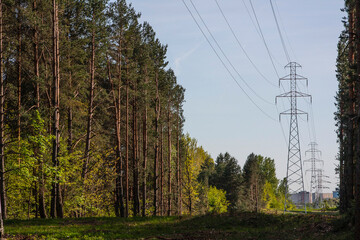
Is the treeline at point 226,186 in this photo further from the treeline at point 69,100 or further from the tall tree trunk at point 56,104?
the tall tree trunk at point 56,104

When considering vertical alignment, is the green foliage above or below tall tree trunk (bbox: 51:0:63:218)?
below

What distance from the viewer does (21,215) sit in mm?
30641

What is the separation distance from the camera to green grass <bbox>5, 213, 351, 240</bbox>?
17.1 m

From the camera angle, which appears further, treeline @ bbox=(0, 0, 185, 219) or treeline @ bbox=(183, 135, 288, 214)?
treeline @ bbox=(183, 135, 288, 214)

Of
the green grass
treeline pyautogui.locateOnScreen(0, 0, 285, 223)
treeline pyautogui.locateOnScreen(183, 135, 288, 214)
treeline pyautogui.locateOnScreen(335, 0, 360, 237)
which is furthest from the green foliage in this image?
the green grass

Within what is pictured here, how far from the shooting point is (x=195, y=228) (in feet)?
72.6

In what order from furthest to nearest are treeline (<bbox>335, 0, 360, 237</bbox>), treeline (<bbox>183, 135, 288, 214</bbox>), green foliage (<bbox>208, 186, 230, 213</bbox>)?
green foliage (<bbox>208, 186, 230, 213</bbox>) < treeline (<bbox>183, 135, 288, 214</bbox>) < treeline (<bbox>335, 0, 360, 237</bbox>)

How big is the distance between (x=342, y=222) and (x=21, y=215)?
2306 centimetres

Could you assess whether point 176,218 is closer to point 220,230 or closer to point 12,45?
point 220,230

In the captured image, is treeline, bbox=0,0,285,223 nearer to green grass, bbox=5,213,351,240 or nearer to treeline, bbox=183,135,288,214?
green grass, bbox=5,213,351,240

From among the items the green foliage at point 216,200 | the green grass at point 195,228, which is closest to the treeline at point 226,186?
the green foliage at point 216,200

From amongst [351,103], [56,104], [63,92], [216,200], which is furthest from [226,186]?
[56,104]

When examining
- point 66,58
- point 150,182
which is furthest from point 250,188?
point 66,58

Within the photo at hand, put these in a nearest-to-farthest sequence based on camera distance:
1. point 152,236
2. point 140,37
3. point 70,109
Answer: point 152,236 → point 70,109 → point 140,37
